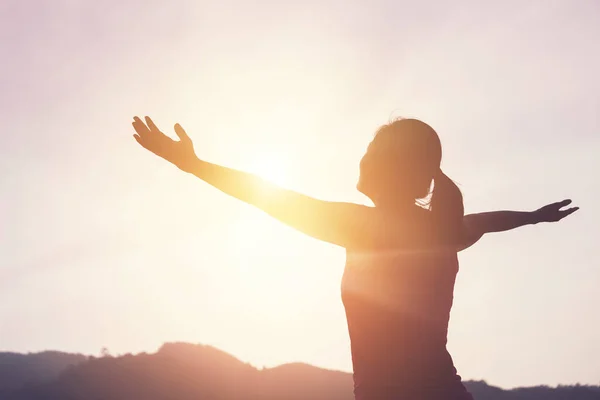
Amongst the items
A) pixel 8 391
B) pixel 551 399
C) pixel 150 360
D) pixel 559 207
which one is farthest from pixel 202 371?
pixel 559 207

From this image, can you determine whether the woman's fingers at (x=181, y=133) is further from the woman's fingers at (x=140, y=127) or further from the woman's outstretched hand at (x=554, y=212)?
the woman's outstretched hand at (x=554, y=212)

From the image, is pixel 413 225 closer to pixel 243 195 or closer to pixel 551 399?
pixel 243 195

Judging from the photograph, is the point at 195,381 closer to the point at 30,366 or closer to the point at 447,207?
the point at 30,366

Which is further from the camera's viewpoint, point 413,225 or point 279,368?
point 279,368

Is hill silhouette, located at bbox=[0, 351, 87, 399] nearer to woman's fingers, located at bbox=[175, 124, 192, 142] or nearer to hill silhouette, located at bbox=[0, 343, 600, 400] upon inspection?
hill silhouette, located at bbox=[0, 343, 600, 400]

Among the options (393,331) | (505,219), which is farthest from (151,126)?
(505,219)

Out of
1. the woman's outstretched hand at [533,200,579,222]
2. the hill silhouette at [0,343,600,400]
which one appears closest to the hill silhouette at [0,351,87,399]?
the hill silhouette at [0,343,600,400]

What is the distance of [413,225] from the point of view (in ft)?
12.0

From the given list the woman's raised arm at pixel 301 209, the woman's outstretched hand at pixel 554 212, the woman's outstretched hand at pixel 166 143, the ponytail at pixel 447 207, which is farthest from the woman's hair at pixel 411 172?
the woman's outstretched hand at pixel 554 212

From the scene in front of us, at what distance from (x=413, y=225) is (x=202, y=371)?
96.9 metres

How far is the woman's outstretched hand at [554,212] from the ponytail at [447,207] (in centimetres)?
181

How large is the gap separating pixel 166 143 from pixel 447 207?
1753mm

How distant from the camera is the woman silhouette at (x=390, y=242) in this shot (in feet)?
11.0

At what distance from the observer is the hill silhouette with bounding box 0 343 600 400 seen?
297 feet
